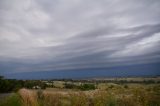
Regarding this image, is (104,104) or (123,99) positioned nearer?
(104,104)

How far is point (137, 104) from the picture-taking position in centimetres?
1675

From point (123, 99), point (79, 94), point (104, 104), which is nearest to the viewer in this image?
point (104, 104)

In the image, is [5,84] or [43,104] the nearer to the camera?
[43,104]

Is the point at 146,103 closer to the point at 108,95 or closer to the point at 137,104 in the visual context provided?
the point at 137,104

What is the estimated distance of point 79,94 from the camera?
17.3 meters

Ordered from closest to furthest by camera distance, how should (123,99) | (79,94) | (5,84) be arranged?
(79,94) < (123,99) < (5,84)

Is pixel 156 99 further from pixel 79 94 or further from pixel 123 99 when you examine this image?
pixel 79 94

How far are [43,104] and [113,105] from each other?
183 inches

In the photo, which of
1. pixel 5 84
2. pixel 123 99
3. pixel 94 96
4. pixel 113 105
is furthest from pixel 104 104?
pixel 5 84

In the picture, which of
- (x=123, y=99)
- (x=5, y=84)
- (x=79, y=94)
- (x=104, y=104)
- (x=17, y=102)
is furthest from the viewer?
(x=5, y=84)

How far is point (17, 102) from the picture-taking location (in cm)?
2134

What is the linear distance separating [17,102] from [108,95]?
7.52 meters

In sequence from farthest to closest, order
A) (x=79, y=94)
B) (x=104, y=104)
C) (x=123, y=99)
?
(x=123, y=99), (x=79, y=94), (x=104, y=104)

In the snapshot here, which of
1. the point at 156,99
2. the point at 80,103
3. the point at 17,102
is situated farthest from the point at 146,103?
the point at 17,102
